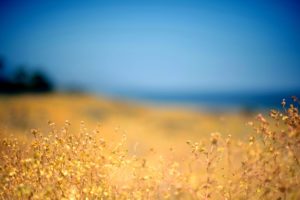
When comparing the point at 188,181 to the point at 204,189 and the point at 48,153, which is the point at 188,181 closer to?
the point at 204,189

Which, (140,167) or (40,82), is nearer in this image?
(140,167)

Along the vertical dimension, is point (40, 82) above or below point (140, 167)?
above

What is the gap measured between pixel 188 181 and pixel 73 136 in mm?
1789

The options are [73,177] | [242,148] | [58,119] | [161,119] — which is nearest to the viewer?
[242,148]

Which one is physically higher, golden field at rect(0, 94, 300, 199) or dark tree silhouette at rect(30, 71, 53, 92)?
dark tree silhouette at rect(30, 71, 53, 92)

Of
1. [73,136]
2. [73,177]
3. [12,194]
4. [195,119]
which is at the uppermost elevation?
[195,119]

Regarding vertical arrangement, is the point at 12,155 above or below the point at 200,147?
below

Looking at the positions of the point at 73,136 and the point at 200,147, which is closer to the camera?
the point at 200,147

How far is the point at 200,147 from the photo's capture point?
5.57 m

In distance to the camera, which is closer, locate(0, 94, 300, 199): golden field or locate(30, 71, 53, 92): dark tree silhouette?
locate(0, 94, 300, 199): golden field

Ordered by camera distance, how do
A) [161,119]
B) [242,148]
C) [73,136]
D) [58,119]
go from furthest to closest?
[161,119]
[58,119]
[73,136]
[242,148]

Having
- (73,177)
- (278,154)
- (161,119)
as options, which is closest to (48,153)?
(73,177)

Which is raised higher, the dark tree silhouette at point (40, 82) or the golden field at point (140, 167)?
the dark tree silhouette at point (40, 82)

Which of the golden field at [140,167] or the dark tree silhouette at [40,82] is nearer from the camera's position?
the golden field at [140,167]
